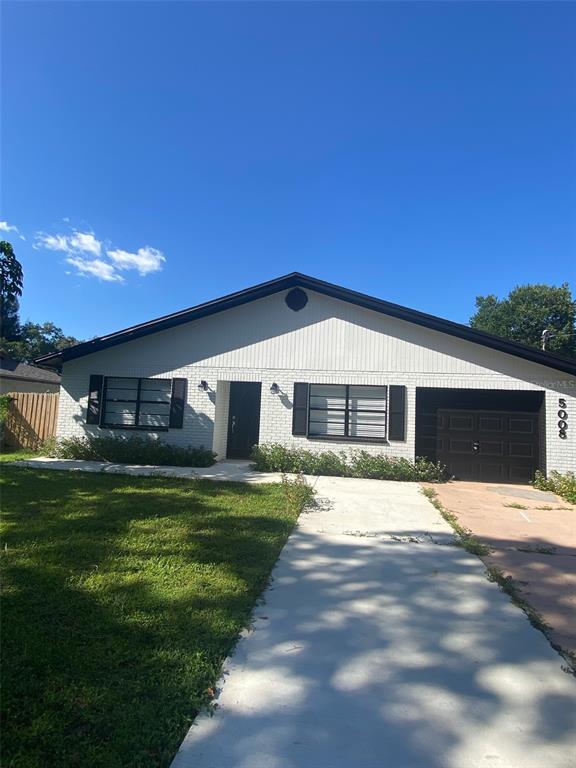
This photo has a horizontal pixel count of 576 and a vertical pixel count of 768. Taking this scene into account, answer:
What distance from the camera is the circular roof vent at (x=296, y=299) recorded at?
11.4m

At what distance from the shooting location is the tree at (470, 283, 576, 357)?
3475 centimetres

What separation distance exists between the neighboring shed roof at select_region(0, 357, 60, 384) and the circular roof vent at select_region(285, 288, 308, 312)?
15219 mm

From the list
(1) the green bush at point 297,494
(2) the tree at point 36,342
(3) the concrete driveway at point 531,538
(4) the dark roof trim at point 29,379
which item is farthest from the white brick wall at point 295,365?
(2) the tree at point 36,342

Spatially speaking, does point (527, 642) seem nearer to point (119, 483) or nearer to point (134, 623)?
point (134, 623)

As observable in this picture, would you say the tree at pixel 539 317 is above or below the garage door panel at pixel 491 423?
above

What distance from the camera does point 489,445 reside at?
1034cm

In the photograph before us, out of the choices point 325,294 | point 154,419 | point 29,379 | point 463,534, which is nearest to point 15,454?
point 154,419

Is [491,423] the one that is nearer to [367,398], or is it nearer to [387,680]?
[367,398]

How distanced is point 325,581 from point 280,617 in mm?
800

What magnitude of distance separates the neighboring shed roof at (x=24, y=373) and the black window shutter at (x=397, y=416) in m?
17.8

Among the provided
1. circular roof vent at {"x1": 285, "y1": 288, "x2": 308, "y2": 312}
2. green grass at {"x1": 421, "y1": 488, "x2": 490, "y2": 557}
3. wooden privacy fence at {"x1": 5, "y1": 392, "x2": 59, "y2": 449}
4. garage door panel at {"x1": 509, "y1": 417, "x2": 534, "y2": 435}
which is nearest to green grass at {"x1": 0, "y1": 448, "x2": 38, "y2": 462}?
wooden privacy fence at {"x1": 5, "y1": 392, "x2": 59, "y2": 449}

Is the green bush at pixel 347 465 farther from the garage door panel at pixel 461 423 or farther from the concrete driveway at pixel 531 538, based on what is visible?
the garage door panel at pixel 461 423

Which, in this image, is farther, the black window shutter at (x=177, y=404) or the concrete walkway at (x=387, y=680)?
the black window shutter at (x=177, y=404)

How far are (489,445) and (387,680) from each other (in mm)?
8965
